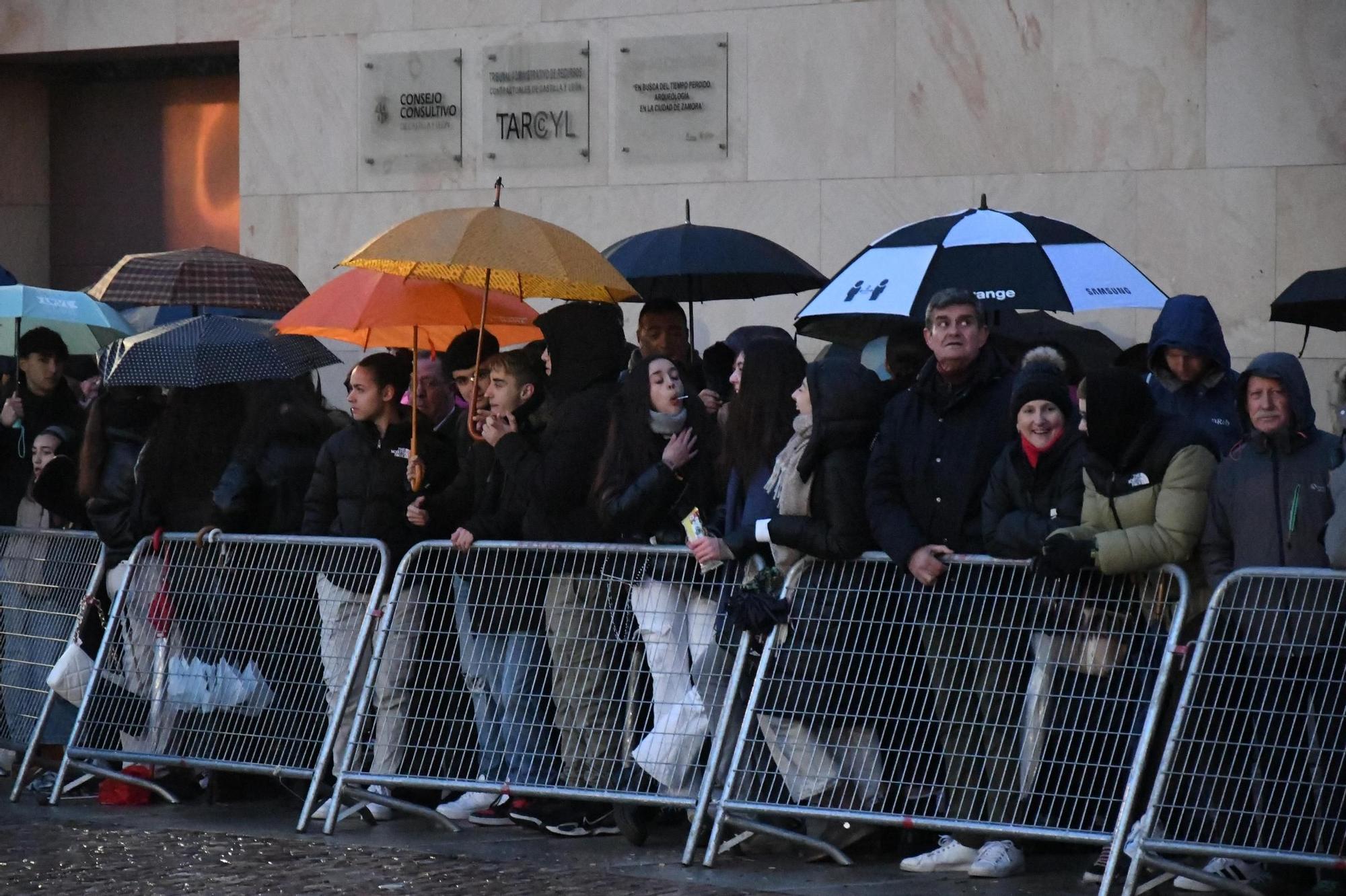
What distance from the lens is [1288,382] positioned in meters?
6.92

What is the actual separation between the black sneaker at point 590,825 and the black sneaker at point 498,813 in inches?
9.5

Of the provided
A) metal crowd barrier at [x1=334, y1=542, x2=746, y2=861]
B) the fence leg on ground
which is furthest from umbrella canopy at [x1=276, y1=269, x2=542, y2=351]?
the fence leg on ground

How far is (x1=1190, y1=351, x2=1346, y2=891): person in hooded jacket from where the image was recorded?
647cm

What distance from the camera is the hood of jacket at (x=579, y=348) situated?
844 centimetres

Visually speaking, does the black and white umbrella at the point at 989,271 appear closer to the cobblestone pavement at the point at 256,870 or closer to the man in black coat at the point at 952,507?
the man in black coat at the point at 952,507

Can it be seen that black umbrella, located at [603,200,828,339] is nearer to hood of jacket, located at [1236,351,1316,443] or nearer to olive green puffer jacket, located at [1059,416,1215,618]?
olive green puffer jacket, located at [1059,416,1215,618]

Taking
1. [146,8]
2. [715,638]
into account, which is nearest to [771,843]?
[715,638]

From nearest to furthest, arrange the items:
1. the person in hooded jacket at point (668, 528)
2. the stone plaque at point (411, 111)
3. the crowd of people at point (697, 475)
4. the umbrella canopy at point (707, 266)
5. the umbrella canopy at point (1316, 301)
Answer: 1. the crowd of people at point (697, 475)
2. the person in hooded jacket at point (668, 528)
3. the umbrella canopy at point (1316, 301)
4. the umbrella canopy at point (707, 266)
5. the stone plaque at point (411, 111)

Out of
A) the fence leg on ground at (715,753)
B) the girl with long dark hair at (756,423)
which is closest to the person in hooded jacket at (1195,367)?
the girl with long dark hair at (756,423)

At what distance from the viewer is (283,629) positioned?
8.49 m

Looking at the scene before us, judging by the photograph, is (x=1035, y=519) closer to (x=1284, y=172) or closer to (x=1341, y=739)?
(x=1341, y=739)

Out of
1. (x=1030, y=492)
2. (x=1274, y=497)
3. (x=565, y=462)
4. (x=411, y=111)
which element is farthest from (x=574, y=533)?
(x=411, y=111)

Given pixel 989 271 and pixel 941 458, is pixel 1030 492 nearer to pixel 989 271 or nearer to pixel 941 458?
pixel 941 458

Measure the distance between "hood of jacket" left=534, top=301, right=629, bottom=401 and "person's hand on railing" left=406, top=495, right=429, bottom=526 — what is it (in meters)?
0.70
